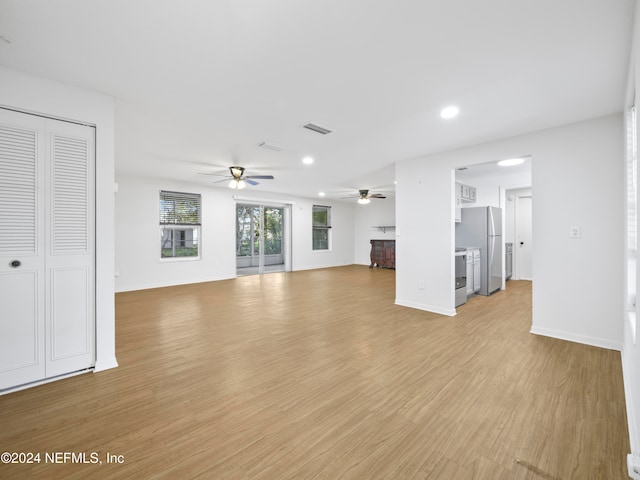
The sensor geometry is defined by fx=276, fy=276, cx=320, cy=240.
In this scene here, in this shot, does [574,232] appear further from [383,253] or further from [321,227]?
[321,227]

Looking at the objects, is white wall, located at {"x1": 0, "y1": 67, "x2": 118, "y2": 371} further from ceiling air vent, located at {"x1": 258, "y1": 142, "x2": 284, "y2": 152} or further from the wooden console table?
the wooden console table

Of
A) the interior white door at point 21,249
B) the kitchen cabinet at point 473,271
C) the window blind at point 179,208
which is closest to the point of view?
the interior white door at point 21,249

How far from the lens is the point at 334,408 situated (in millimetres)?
1936

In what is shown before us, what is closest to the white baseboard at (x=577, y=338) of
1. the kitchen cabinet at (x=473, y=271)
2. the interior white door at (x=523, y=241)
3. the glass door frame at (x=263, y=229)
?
the kitchen cabinet at (x=473, y=271)

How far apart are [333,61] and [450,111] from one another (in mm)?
1445

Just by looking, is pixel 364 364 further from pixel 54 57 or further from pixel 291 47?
pixel 54 57

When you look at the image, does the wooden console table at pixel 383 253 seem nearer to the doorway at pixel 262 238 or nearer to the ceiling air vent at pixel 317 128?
the doorway at pixel 262 238

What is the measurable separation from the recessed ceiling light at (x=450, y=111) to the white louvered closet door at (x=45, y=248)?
3.32 m

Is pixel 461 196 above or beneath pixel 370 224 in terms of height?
above

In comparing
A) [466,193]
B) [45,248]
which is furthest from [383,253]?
[45,248]

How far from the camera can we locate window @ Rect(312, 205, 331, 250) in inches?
390

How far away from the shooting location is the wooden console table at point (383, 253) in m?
9.48

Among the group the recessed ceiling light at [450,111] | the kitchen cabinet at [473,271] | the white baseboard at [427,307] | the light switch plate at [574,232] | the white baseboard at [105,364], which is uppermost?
the recessed ceiling light at [450,111]

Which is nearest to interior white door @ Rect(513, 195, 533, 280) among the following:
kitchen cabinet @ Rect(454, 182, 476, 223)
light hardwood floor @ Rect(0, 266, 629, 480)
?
kitchen cabinet @ Rect(454, 182, 476, 223)
